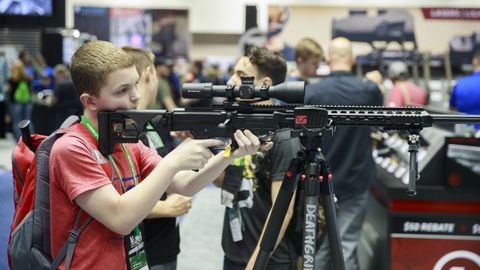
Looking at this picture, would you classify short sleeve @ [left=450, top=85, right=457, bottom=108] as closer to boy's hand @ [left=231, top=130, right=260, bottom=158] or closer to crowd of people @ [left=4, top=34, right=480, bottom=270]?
crowd of people @ [left=4, top=34, right=480, bottom=270]

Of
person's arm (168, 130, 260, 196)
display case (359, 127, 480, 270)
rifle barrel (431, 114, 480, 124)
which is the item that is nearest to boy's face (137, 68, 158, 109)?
person's arm (168, 130, 260, 196)

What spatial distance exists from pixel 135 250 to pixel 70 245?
0.22 metres

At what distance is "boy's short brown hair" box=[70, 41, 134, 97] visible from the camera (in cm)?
164

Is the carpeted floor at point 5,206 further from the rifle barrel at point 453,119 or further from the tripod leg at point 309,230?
the rifle barrel at point 453,119

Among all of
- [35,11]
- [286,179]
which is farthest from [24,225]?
[35,11]

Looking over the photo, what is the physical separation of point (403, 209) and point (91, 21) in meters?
12.4

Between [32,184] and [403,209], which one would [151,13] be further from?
[32,184]

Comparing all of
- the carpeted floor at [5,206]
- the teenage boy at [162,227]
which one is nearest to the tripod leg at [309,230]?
the teenage boy at [162,227]

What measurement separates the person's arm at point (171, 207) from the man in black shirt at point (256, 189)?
0.49 feet

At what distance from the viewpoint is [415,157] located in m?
1.82

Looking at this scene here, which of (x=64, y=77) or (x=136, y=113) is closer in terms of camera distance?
(x=136, y=113)

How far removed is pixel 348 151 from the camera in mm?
3633

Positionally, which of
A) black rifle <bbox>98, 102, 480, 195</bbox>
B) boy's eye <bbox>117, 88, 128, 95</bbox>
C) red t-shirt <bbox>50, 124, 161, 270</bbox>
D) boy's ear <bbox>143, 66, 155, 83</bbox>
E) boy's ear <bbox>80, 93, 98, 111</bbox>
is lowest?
red t-shirt <bbox>50, 124, 161, 270</bbox>

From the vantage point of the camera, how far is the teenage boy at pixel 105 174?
156 centimetres
